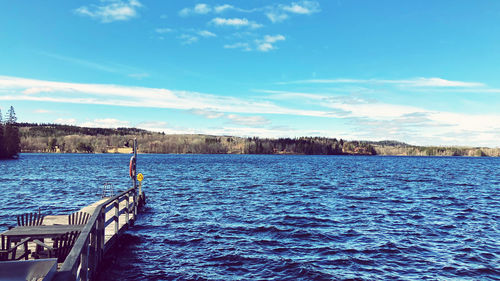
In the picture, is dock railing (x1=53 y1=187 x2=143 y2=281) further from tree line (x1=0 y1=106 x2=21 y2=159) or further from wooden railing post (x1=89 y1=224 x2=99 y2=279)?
tree line (x1=0 y1=106 x2=21 y2=159)

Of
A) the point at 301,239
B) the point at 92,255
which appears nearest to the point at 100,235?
the point at 92,255

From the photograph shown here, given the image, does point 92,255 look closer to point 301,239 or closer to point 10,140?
point 301,239

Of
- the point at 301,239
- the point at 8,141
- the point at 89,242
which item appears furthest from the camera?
the point at 8,141

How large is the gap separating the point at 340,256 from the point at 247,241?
458 cm

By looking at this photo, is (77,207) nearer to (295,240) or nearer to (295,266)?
(295,240)

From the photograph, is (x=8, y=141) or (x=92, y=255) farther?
(x=8, y=141)

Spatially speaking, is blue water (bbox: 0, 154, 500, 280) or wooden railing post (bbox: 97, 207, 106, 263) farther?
blue water (bbox: 0, 154, 500, 280)

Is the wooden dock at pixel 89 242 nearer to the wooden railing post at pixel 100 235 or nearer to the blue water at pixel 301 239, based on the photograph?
the wooden railing post at pixel 100 235

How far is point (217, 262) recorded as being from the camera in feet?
43.9

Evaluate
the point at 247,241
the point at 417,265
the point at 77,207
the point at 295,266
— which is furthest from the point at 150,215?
the point at 417,265

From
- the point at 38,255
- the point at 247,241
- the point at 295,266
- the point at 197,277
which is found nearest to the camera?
the point at 38,255

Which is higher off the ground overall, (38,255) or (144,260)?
(38,255)

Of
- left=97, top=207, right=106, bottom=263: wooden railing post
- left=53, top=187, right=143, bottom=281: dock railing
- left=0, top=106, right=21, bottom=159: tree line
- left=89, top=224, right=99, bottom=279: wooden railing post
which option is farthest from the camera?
left=0, top=106, right=21, bottom=159: tree line

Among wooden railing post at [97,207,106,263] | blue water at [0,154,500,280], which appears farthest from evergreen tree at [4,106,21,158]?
wooden railing post at [97,207,106,263]
